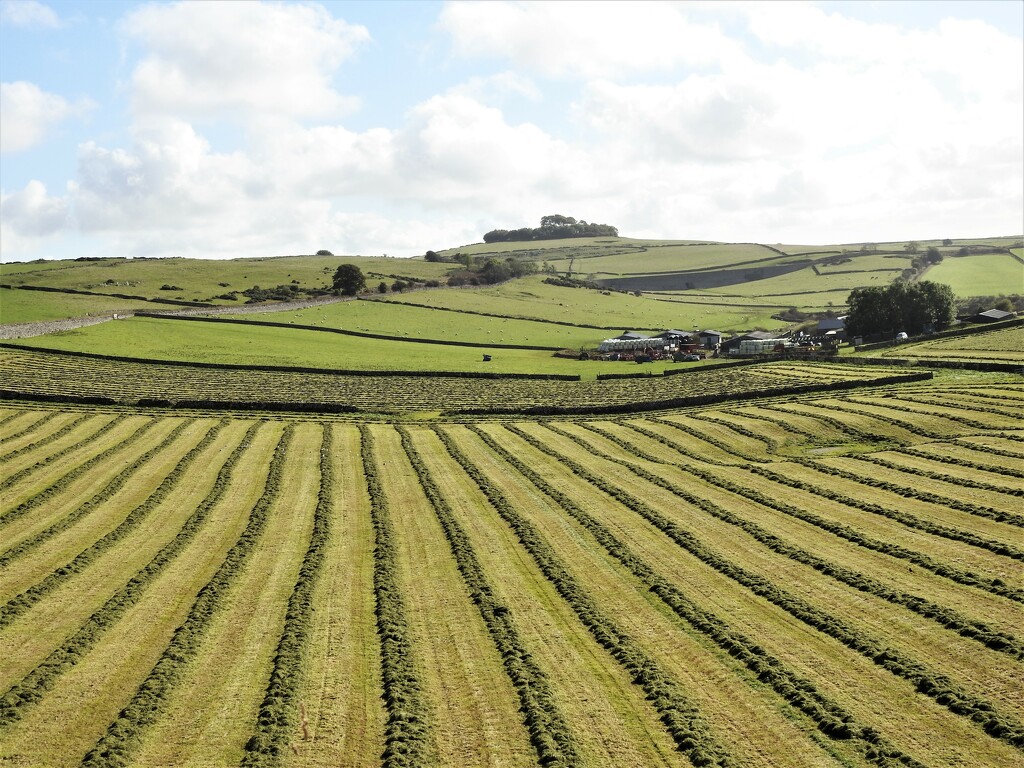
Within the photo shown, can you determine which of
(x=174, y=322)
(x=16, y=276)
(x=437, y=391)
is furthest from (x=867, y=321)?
(x=16, y=276)

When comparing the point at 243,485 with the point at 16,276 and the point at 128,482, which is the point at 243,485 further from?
the point at 16,276

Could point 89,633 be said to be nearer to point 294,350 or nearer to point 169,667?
point 169,667

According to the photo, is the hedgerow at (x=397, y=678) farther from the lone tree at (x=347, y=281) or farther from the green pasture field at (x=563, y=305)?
the lone tree at (x=347, y=281)

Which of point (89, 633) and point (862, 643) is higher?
point (862, 643)

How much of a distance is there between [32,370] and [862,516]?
77.8 m

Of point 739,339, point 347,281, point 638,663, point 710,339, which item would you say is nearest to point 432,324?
point 347,281

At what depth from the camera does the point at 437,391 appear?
8750 cm

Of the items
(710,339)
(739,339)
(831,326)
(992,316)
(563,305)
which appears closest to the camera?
(992,316)

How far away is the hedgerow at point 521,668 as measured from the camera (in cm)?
2019

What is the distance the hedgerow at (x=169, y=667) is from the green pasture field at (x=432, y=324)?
91.3m

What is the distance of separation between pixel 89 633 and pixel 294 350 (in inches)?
3337

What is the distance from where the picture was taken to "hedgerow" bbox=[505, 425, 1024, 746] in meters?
21.0

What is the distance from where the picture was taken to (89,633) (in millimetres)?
26766

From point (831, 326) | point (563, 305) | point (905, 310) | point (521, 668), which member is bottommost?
point (521, 668)
